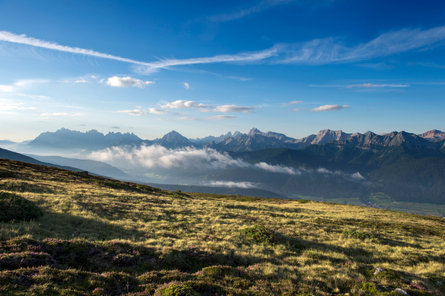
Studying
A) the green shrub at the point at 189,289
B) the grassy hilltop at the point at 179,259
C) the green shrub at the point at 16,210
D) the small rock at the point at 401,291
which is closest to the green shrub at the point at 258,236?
the grassy hilltop at the point at 179,259

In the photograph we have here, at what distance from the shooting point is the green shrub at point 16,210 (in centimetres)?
1563

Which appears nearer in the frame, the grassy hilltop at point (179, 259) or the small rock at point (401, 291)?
the grassy hilltop at point (179, 259)

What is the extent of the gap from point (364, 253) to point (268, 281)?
13.0 metres

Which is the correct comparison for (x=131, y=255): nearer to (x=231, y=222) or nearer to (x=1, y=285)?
(x=1, y=285)

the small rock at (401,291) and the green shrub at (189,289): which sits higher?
the green shrub at (189,289)

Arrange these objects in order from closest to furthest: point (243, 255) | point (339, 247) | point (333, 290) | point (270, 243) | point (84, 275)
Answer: point (84, 275)
point (333, 290)
point (243, 255)
point (270, 243)
point (339, 247)

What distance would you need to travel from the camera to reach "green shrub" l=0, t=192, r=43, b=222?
51.3ft

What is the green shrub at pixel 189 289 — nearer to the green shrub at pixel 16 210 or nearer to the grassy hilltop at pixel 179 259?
the grassy hilltop at pixel 179 259

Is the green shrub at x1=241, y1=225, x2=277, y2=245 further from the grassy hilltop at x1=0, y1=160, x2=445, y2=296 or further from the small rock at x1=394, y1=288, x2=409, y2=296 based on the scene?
the small rock at x1=394, y1=288, x2=409, y2=296

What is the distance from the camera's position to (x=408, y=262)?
55.9 feet

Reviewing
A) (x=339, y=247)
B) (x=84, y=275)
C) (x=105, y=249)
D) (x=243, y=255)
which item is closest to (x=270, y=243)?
(x=243, y=255)

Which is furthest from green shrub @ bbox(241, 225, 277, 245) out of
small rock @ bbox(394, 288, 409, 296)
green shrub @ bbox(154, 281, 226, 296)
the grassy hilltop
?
green shrub @ bbox(154, 281, 226, 296)

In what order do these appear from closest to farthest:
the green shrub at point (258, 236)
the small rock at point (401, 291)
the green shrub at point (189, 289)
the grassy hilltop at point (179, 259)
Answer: the green shrub at point (189, 289)
the grassy hilltop at point (179, 259)
the small rock at point (401, 291)
the green shrub at point (258, 236)

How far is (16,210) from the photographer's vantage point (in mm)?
16453
